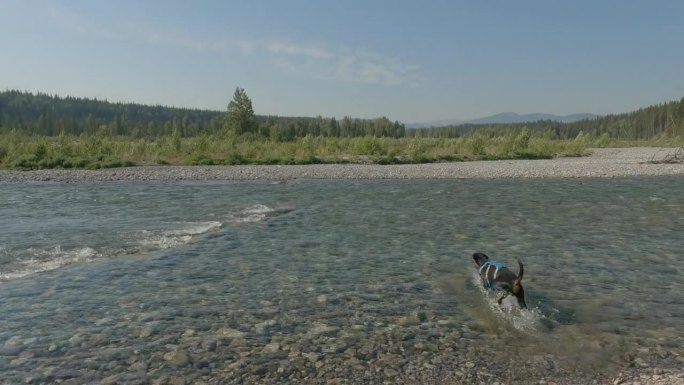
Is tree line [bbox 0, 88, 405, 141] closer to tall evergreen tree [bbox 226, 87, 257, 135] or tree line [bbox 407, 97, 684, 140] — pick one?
tall evergreen tree [bbox 226, 87, 257, 135]

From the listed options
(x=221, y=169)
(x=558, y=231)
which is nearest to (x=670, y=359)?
(x=558, y=231)

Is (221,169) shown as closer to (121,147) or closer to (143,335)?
(121,147)

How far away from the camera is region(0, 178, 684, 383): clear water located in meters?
4.96

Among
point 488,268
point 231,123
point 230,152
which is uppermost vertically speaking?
point 231,123

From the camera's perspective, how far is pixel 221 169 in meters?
29.0

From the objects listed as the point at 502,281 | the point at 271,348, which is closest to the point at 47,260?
the point at 271,348

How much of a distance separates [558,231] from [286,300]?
7.76 m

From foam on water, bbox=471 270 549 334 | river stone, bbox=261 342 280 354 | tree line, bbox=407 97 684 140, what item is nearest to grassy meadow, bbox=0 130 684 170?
foam on water, bbox=471 270 549 334

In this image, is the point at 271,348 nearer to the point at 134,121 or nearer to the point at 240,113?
the point at 240,113

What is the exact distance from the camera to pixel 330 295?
7.10m

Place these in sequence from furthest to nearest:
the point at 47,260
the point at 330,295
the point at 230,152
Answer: the point at 230,152 → the point at 47,260 → the point at 330,295

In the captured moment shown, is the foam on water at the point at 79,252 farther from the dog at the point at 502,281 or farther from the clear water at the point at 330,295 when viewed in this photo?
the dog at the point at 502,281

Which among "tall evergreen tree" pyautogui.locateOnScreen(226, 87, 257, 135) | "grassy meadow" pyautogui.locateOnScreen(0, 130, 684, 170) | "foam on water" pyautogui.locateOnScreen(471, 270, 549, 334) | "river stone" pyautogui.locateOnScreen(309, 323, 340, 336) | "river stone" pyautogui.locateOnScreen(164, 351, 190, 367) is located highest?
"tall evergreen tree" pyautogui.locateOnScreen(226, 87, 257, 135)

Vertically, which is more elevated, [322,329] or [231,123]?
[231,123]
